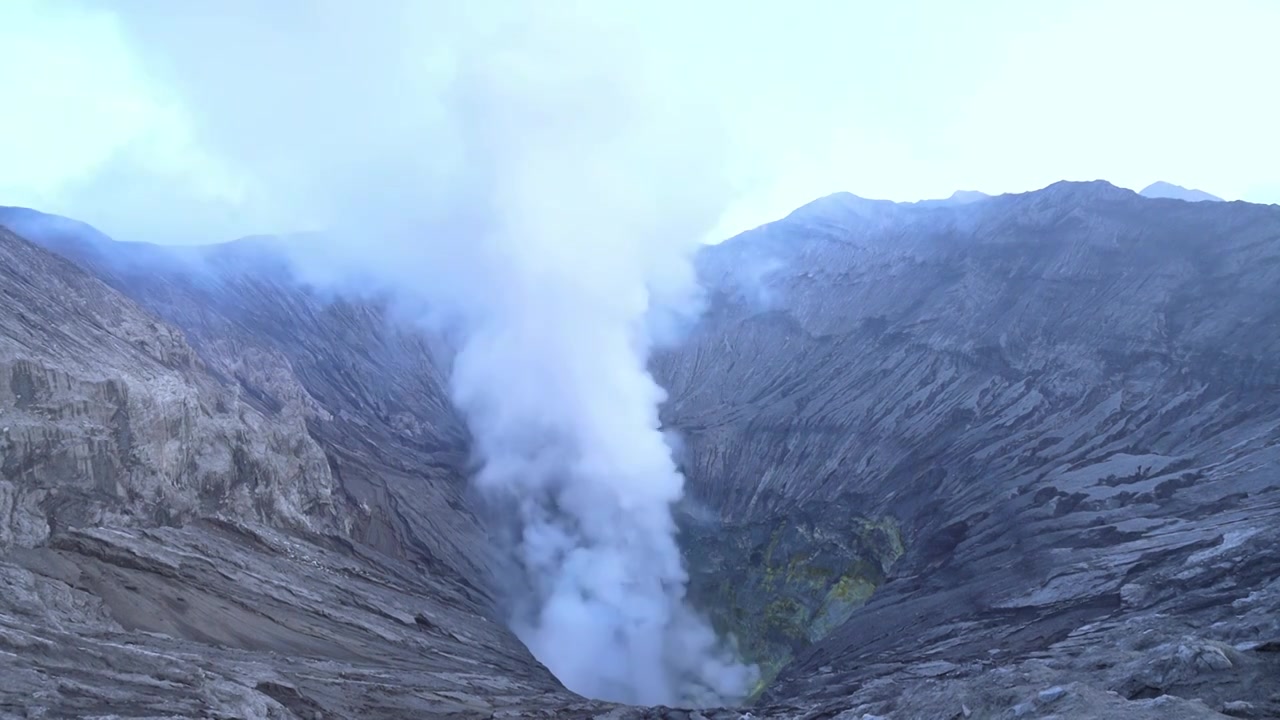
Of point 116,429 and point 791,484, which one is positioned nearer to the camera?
point 116,429

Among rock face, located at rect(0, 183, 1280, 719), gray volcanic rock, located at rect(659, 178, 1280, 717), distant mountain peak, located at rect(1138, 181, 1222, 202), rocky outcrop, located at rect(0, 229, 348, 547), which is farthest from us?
distant mountain peak, located at rect(1138, 181, 1222, 202)

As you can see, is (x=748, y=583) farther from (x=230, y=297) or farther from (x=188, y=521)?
(x=230, y=297)

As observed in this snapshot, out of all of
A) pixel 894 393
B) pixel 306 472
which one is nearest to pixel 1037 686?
pixel 306 472

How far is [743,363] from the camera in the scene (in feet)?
209

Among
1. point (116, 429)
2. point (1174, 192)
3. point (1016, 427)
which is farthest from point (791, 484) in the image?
point (1174, 192)

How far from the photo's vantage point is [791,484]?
50188 mm

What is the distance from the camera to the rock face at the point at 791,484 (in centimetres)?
2362

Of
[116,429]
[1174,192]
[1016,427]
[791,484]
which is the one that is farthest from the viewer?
[1174,192]

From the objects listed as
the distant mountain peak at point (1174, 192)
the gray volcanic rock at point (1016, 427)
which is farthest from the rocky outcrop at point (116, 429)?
the distant mountain peak at point (1174, 192)

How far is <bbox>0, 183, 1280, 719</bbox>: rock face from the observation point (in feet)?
77.5

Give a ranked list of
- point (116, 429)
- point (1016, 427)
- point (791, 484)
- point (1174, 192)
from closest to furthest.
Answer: point (116, 429), point (1016, 427), point (791, 484), point (1174, 192)

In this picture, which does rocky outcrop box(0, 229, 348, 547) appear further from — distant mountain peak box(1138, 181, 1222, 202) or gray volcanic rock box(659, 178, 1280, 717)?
distant mountain peak box(1138, 181, 1222, 202)

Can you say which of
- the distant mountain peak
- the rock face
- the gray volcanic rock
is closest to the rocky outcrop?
the rock face

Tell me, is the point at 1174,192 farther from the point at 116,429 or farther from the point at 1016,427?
the point at 116,429
